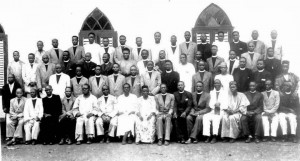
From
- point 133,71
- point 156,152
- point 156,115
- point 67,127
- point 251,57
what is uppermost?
point 251,57

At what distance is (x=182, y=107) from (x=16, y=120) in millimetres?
3324

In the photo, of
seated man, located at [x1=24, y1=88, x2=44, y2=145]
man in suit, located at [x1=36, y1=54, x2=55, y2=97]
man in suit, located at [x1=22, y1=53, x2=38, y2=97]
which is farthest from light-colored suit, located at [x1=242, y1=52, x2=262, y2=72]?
man in suit, located at [x1=22, y1=53, x2=38, y2=97]

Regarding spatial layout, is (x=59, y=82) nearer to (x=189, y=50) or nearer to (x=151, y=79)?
(x=151, y=79)

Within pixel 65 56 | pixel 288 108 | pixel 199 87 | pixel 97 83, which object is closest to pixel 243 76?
pixel 199 87

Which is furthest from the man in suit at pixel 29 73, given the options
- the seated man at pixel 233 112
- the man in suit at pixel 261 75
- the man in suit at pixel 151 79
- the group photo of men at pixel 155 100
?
the man in suit at pixel 261 75

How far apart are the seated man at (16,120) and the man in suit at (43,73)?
0.49 m

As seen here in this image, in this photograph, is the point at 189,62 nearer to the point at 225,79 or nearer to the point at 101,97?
the point at 225,79

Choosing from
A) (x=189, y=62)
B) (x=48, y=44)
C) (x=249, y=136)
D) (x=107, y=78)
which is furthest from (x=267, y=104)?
(x=48, y=44)

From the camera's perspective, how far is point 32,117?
30.9 feet

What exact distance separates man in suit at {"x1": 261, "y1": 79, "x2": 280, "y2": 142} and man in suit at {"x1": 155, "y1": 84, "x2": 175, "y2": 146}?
1813mm

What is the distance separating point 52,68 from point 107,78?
1258mm

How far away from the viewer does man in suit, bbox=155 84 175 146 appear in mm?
9078

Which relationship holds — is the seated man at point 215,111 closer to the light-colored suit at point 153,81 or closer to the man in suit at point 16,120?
the light-colored suit at point 153,81

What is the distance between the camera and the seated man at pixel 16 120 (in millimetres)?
9312
